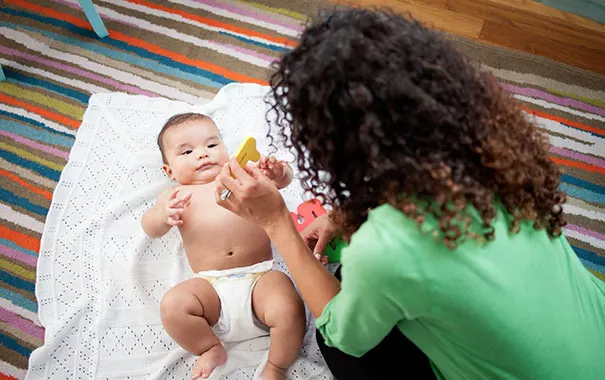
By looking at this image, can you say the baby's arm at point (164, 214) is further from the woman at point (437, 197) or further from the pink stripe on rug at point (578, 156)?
the pink stripe on rug at point (578, 156)

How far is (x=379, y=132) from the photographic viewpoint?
0.64 metres

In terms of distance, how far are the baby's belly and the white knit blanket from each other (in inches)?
4.5

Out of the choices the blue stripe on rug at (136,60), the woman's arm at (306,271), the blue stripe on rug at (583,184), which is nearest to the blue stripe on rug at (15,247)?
the blue stripe on rug at (136,60)

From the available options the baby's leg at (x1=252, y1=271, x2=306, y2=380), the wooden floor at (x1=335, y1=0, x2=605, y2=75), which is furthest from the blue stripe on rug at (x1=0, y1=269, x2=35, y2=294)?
the wooden floor at (x1=335, y1=0, x2=605, y2=75)

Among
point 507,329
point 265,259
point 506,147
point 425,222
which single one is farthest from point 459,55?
Answer: point 265,259

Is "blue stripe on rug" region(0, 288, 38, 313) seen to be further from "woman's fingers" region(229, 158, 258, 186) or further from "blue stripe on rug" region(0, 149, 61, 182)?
"woman's fingers" region(229, 158, 258, 186)

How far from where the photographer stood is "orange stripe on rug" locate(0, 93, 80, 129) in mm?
1554

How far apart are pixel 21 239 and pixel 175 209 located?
20.3 inches

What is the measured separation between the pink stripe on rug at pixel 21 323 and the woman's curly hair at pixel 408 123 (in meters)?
0.92

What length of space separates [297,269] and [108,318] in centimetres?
53

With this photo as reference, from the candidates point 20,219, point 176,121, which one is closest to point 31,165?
point 20,219

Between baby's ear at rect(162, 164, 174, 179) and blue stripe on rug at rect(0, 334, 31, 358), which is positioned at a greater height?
baby's ear at rect(162, 164, 174, 179)

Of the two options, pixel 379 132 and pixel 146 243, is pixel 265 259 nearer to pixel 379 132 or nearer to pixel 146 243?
pixel 146 243

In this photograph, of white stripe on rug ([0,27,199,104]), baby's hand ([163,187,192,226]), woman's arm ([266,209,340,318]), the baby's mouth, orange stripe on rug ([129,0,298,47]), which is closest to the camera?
woman's arm ([266,209,340,318])
